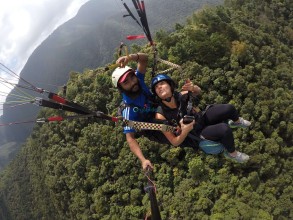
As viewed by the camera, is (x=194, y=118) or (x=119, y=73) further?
(x=194, y=118)

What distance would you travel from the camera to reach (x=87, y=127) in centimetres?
3728

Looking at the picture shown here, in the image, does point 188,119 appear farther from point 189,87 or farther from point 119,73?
point 119,73

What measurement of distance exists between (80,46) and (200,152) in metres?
144

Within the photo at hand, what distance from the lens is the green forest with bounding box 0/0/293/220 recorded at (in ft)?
84.4

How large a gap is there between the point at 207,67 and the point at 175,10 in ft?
405

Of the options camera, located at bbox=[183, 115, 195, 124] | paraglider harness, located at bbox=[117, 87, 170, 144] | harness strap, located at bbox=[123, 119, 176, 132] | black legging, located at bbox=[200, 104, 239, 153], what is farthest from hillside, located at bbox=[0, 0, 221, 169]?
camera, located at bbox=[183, 115, 195, 124]

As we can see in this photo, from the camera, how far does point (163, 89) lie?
17.4 ft

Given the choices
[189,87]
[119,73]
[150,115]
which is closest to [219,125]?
[189,87]

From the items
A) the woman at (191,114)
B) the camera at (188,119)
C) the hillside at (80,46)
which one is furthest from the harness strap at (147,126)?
the hillside at (80,46)

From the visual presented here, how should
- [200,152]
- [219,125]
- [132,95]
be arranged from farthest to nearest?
[200,152] < [219,125] < [132,95]

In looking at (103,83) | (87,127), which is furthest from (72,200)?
(103,83)

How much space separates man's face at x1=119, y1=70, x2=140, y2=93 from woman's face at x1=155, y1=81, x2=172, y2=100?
1.01 feet

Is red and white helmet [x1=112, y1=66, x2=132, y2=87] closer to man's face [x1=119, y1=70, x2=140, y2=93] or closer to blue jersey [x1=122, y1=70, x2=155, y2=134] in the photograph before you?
man's face [x1=119, y1=70, x2=140, y2=93]

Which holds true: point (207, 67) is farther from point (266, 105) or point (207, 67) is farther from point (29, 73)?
point (29, 73)
